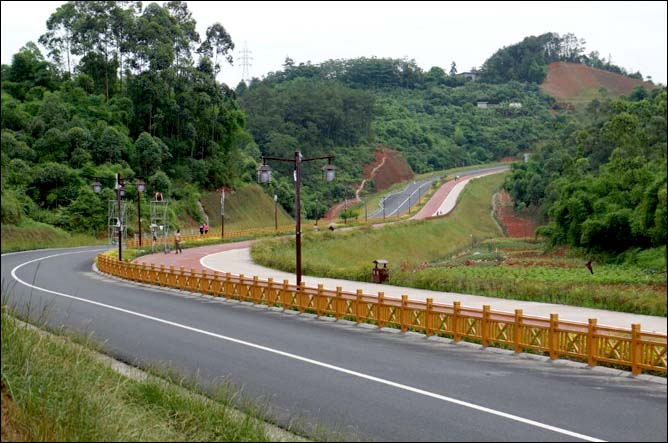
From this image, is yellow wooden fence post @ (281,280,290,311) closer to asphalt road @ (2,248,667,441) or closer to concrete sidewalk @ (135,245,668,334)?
asphalt road @ (2,248,667,441)

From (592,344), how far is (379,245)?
49.5 metres

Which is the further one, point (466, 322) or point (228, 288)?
point (228, 288)

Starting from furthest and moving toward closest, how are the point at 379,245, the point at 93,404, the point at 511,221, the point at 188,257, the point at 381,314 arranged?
the point at 511,221 → the point at 379,245 → the point at 188,257 → the point at 381,314 → the point at 93,404

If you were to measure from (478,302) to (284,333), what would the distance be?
27.7 ft

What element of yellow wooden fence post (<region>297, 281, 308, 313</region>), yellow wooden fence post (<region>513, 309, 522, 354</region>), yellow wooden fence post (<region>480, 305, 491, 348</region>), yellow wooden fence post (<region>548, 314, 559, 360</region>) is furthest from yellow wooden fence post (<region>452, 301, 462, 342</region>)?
yellow wooden fence post (<region>297, 281, 308, 313</region>)

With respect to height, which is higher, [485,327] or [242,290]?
[485,327]

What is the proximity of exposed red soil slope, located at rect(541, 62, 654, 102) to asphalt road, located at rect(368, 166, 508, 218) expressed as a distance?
194ft

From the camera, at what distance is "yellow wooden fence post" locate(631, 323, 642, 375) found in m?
11.3

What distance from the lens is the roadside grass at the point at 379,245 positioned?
3946 centimetres

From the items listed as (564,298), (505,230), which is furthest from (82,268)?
(505,230)

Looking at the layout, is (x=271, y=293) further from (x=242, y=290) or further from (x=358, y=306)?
(x=358, y=306)

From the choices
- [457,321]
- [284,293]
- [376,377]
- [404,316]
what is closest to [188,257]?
[284,293]

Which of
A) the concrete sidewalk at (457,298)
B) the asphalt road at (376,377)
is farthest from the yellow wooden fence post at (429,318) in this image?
the concrete sidewalk at (457,298)

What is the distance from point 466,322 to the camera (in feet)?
58.1
